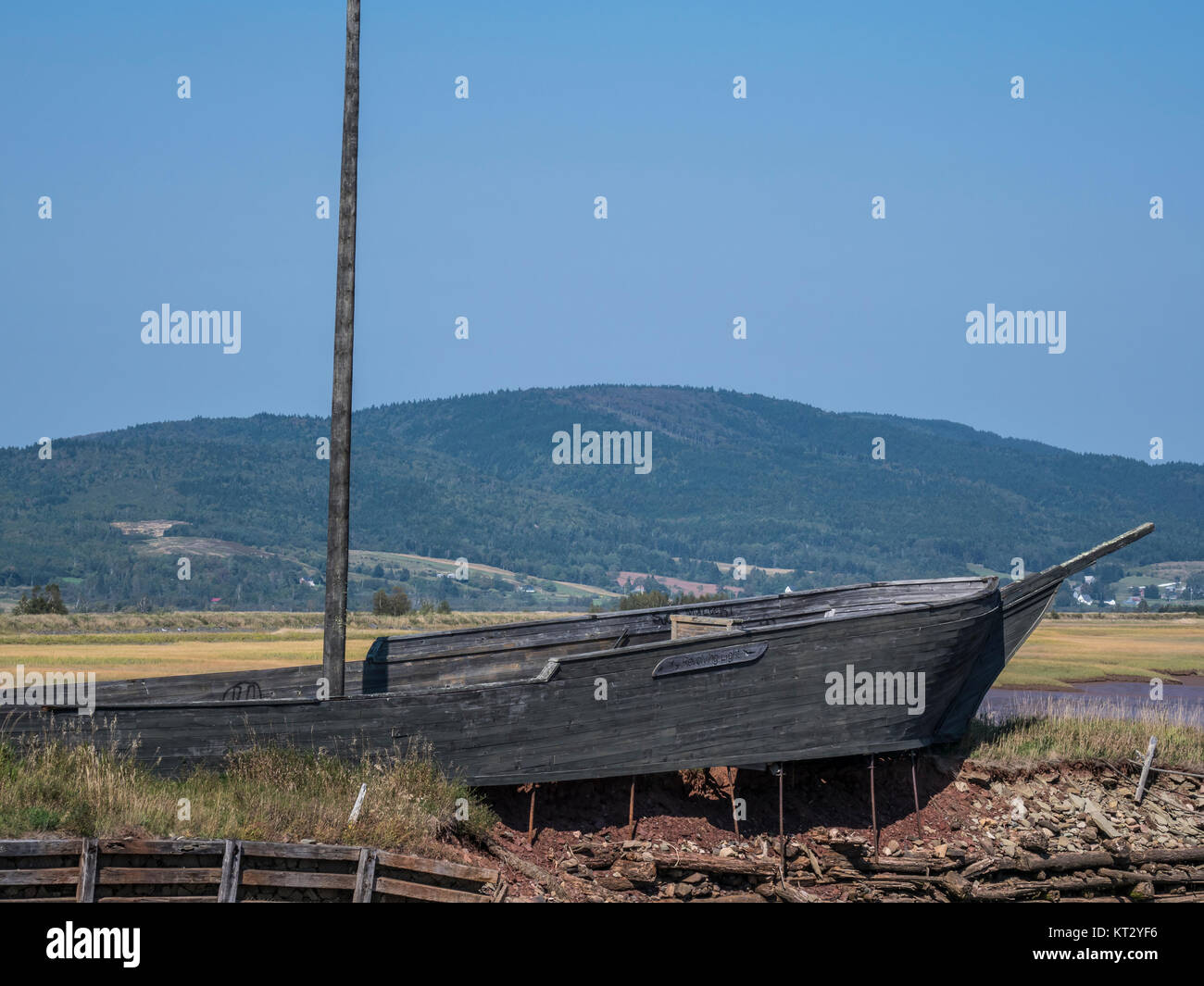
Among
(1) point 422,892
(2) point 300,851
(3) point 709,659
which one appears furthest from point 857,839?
(2) point 300,851

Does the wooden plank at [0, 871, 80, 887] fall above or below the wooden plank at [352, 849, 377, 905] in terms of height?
above

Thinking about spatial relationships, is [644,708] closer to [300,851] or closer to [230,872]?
[300,851]

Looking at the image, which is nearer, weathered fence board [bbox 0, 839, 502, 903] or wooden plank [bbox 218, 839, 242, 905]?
weathered fence board [bbox 0, 839, 502, 903]

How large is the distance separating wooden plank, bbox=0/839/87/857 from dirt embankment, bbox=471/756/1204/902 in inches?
185

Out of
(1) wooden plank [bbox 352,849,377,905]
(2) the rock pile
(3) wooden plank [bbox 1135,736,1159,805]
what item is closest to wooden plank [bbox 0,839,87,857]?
(1) wooden plank [bbox 352,849,377,905]

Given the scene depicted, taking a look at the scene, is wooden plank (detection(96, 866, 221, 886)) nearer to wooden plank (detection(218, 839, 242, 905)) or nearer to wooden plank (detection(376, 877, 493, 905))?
wooden plank (detection(218, 839, 242, 905))

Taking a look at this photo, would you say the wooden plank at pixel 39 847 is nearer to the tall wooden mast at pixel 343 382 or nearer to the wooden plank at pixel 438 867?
the wooden plank at pixel 438 867

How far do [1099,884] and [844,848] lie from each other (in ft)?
10.5

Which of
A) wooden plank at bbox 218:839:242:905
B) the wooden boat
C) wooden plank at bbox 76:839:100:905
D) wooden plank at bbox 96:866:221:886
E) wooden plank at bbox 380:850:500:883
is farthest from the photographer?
the wooden boat

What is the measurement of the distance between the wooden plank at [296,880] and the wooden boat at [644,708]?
3.34m

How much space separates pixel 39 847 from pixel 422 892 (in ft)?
10.8

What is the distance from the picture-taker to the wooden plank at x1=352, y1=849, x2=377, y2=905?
38.3 feet

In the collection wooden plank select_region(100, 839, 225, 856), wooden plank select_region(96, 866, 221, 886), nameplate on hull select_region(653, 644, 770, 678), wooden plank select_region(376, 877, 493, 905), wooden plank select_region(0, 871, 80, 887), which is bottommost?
wooden plank select_region(376, 877, 493, 905)
